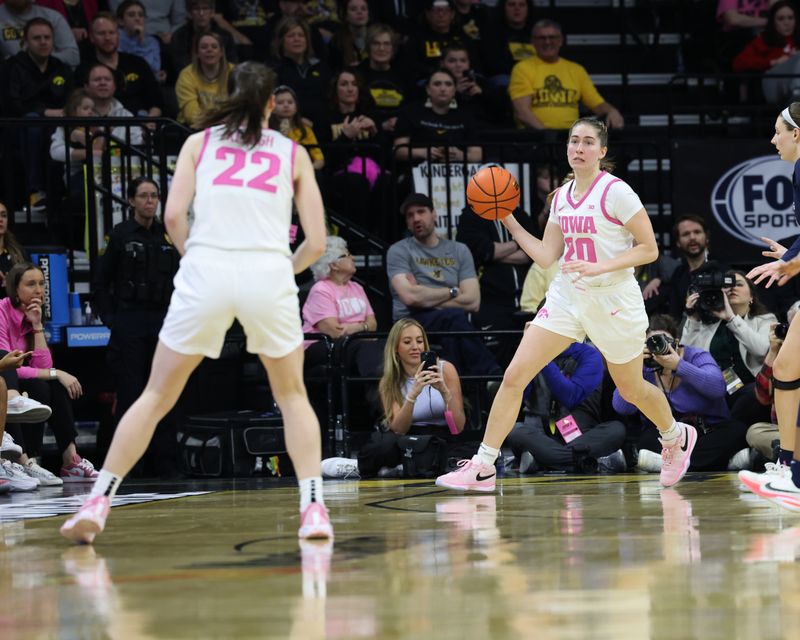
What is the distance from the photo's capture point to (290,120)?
11438mm

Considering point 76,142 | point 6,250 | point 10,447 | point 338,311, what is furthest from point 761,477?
point 76,142

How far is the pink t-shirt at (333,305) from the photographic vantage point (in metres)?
10.7

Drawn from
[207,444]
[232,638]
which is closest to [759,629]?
[232,638]

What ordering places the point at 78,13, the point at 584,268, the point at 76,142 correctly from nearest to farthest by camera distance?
the point at 584,268 → the point at 76,142 → the point at 78,13

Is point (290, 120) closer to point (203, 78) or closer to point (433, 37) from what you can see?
point (203, 78)

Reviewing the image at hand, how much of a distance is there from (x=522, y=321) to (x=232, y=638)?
25.5 ft

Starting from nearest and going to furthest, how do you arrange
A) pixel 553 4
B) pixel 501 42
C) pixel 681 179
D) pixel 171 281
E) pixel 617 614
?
pixel 617 614
pixel 171 281
pixel 681 179
pixel 501 42
pixel 553 4

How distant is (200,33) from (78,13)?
1.55m

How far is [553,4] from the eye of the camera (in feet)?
48.8

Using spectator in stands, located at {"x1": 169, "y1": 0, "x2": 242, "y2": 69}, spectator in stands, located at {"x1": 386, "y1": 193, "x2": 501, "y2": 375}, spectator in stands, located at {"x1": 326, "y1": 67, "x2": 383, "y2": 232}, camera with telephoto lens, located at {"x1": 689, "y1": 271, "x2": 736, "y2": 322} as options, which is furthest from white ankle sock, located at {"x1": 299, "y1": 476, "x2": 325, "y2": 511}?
spectator in stands, located at {"x1": 169, "y1": 0, "x2": 242, "y2": 69}

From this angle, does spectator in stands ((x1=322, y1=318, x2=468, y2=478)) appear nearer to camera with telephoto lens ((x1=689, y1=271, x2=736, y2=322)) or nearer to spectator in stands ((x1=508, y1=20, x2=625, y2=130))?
camera with telephoto lens ((x1=689, y1=271, x2=736, y2=322))

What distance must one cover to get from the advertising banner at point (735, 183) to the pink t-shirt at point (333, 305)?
3.18 meters

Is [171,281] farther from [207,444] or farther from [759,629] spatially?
[759,629]

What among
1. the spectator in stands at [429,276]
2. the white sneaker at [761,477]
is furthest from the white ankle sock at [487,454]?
the spectator in stands at [429,276]
